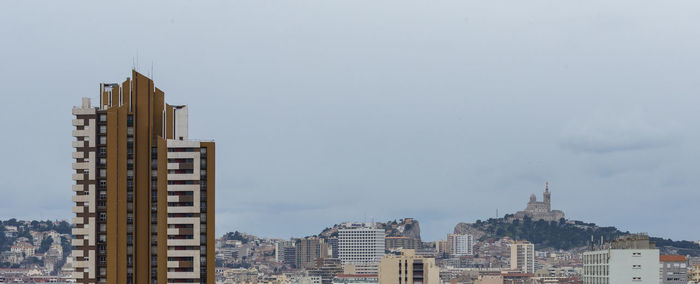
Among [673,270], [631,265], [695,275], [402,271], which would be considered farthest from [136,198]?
[695,275]

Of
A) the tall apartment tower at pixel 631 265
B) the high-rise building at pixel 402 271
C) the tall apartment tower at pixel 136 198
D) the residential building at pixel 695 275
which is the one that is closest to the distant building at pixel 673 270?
the high-rise building at pixel 402 271

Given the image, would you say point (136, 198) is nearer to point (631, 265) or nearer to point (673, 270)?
point (631, 265)

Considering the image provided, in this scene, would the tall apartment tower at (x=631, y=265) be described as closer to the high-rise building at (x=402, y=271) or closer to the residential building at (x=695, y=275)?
the high-rise building at (x=402, y=271)

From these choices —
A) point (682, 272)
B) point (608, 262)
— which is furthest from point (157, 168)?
point (682, 272)

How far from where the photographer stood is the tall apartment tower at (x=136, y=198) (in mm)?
43156

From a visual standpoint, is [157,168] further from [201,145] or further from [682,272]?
[682,272]

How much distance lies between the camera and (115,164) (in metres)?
43.3

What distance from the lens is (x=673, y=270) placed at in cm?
12825

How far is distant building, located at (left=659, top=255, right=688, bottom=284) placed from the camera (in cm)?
12568

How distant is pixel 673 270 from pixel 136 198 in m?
95.0

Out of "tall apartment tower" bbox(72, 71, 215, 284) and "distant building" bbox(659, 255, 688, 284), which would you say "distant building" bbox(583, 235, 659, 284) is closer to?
"tall apartment tower" bbox(72, 71, 215, 284)

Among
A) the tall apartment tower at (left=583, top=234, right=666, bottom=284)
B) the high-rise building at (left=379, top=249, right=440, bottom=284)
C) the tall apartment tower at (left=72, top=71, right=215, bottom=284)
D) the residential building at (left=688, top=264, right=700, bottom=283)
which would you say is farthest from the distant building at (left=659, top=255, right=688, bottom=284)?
the tall apartment tower at (left=72, top=71, right=215, bottom=284)

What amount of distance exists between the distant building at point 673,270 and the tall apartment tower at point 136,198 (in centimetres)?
8930

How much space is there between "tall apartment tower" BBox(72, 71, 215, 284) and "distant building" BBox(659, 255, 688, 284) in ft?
293
